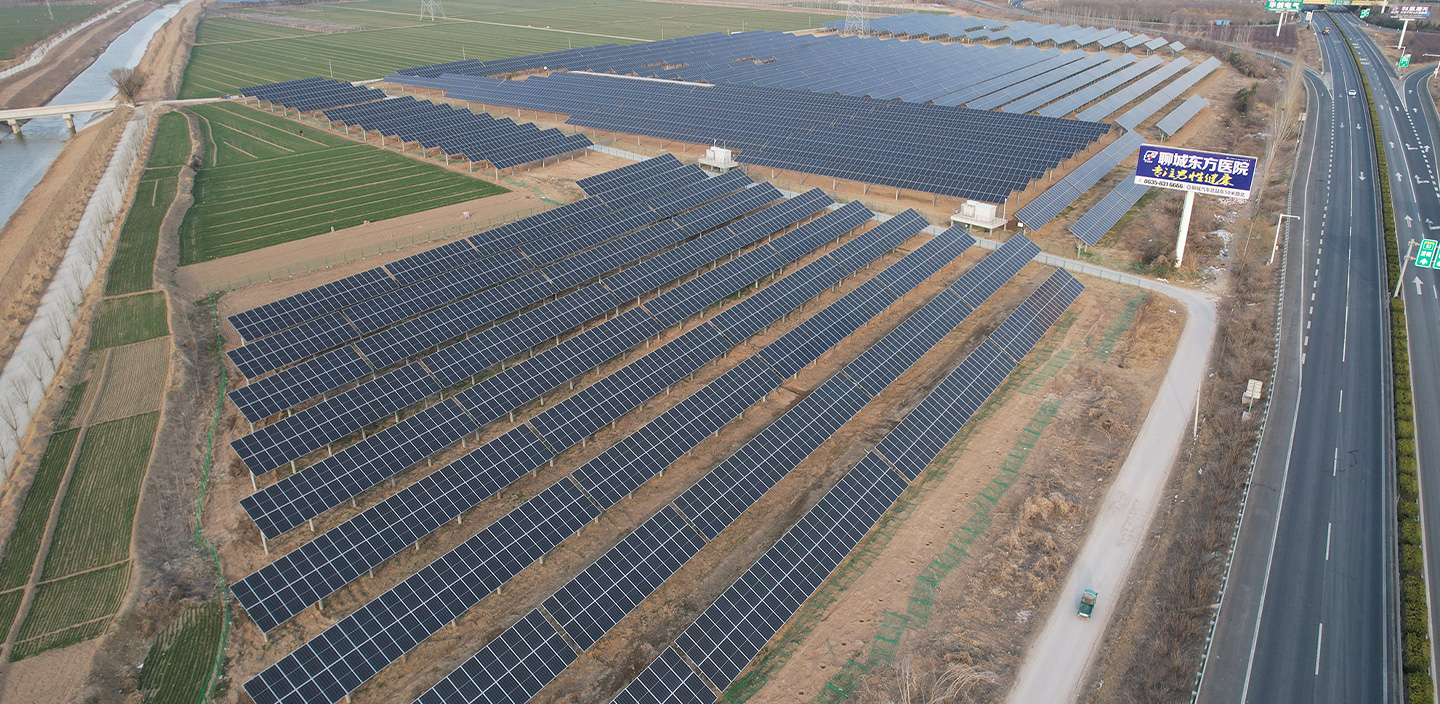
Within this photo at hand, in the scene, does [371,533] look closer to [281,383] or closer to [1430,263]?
[281,383]

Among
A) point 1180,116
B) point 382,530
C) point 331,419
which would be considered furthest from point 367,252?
point 1180,116

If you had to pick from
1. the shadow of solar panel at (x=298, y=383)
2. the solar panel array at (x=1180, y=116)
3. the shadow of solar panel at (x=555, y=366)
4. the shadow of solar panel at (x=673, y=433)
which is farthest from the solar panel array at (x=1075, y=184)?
the shadow of solar panel at (x=298, y=383)

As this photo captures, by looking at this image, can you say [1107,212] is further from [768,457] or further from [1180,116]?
[768,457]

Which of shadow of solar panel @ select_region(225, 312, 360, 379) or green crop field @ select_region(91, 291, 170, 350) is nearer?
shadow of solar panel @ select_region(225, 312, 360, 379)

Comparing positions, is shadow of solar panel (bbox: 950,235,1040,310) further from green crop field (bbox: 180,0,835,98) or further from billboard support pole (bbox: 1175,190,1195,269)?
green crop field (bbox: 180,0,835,98)

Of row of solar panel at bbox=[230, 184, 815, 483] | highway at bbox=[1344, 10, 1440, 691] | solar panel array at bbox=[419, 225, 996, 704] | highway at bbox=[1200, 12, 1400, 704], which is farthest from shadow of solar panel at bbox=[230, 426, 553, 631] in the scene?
highway at bbox=[1344, 10, 1440, 691]

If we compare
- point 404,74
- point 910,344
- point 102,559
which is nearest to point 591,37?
point 404,74
